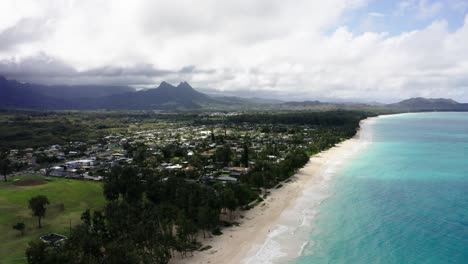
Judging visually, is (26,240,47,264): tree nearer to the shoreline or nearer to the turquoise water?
the shoreline

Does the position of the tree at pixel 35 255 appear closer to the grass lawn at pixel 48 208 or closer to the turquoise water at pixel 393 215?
the grass lawn at pixel 48 208

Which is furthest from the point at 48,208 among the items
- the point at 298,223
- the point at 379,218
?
the point at 379,218

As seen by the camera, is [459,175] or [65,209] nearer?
[65,209]

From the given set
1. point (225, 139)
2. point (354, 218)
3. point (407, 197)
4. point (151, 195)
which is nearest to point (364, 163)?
point (407, 197)

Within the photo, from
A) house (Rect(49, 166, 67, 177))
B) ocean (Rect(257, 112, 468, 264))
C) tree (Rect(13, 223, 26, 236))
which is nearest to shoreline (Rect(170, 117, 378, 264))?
ocean (Rect(257, 112, 468, 264))

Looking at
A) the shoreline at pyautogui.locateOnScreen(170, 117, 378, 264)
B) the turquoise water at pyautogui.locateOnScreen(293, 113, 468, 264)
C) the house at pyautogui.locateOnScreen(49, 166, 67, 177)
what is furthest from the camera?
the house at pyautogui.locateOnScreen(49, 166, 67, 177)

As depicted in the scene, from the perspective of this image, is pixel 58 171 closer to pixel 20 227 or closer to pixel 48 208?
pixel 48 208

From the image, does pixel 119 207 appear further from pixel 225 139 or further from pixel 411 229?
pixel 225 139
